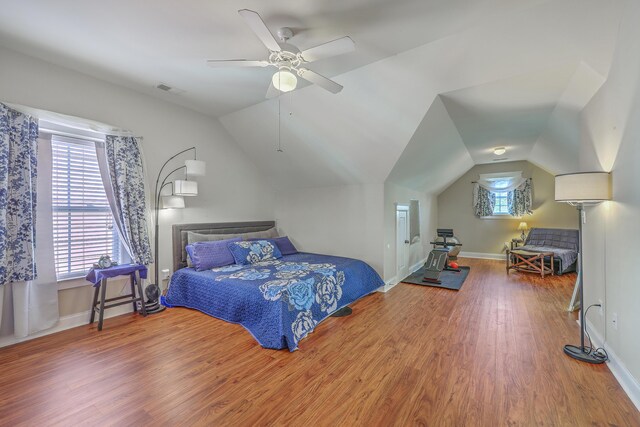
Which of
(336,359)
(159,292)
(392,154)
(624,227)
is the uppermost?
(392,154)

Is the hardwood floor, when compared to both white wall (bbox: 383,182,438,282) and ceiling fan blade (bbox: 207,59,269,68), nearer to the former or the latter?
white wall (bbox: 383,182,438,282)

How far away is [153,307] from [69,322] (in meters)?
0.83

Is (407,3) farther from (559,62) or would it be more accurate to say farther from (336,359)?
(336,359)

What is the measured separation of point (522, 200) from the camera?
23.0 feet

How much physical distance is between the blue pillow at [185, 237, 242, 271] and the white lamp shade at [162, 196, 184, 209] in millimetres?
601

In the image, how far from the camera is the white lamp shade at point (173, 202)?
152 inches

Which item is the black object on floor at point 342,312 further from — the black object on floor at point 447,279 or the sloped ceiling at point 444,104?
the sloped ceiling at point 444,104

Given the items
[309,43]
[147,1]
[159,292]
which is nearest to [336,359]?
[159,292]

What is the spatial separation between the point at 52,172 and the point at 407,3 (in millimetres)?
3962

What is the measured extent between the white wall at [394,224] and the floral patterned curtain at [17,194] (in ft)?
14.6

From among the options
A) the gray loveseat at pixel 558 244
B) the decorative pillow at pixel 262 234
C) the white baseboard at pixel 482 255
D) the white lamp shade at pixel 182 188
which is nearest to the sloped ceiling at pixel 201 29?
the white lamp shade at pixel 182 188

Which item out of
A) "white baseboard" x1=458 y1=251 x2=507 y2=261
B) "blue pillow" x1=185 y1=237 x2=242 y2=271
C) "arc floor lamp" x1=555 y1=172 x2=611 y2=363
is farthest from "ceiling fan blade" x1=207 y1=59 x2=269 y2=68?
"white baseboard" x1=458 y1=251 x2=507 y2=261

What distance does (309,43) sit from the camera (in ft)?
8.53

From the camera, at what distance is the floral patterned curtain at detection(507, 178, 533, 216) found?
6.96 metres
